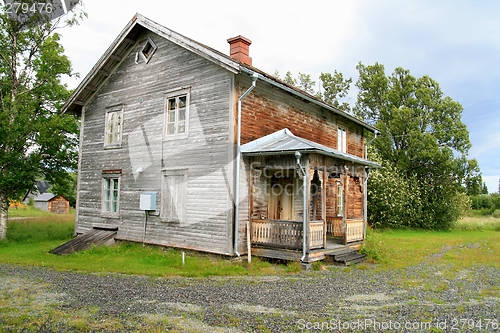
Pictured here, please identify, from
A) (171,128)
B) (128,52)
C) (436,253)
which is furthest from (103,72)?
(436,253)

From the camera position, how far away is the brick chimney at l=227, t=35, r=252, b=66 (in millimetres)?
14648

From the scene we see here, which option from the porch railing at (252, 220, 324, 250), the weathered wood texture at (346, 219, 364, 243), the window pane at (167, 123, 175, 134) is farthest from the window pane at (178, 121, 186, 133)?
the weathered wood texture at (346, 219, 364, 243)

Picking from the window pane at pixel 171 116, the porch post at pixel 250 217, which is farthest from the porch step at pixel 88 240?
the porch post at pixel 250 217

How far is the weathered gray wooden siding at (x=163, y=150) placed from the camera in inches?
467

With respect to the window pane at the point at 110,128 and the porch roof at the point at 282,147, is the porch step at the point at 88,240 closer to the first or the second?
the window pane at the point at 110,128

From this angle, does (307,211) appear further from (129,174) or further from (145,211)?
(129,174)

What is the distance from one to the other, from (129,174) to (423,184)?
2194 centimetres

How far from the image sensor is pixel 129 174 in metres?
14.6

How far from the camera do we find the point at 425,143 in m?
28.3

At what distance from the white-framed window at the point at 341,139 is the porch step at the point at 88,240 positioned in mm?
10159

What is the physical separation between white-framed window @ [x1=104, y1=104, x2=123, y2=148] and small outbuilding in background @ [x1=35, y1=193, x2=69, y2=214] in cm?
3398

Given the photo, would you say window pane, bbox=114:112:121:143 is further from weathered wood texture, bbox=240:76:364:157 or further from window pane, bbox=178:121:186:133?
weathered wood texture, bbox=240:76:364:157

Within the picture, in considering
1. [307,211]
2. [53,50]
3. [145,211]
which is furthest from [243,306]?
[53,50]

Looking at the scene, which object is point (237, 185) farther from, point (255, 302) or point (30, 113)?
point (30, 113)
